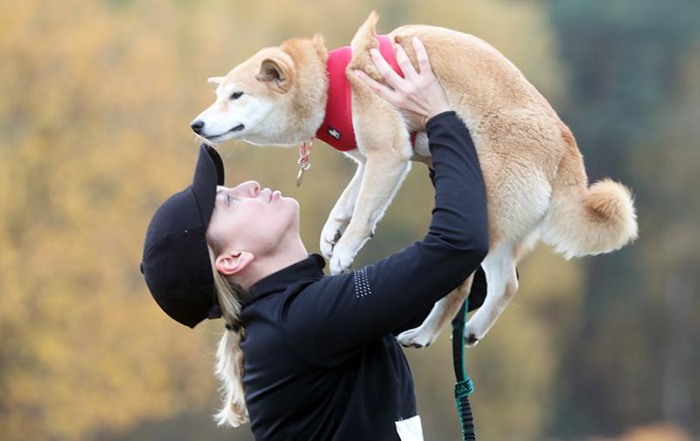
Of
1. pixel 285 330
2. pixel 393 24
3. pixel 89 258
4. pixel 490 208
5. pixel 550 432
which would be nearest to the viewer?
pixel 285 330

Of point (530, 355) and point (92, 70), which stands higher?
point (92, 70)

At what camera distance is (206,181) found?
3201 millimetres

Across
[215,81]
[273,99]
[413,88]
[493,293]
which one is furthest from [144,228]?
[413,88]

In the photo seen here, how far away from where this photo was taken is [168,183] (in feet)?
62.7

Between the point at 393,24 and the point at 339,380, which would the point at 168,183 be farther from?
the point at 339,380

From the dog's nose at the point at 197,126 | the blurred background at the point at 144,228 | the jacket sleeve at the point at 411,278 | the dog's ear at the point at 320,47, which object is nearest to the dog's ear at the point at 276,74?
the dog's ear at the point at 320,47

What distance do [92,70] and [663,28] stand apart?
15.7m

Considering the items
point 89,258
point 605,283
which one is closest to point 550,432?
point 605,283

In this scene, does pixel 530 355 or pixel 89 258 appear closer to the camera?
pixel 89 258

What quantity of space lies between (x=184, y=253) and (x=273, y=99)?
33.2 inches

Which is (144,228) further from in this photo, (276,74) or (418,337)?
(418,337)

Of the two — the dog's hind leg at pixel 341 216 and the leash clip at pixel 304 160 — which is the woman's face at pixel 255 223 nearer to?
the leash clip at pixel 304 160

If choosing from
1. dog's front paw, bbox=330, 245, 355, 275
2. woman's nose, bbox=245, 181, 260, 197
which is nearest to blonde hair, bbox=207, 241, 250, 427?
woman's nose, bbox=245, 181, 260, 197

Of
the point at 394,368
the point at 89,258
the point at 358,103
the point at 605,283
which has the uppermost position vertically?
the point at 358,103
